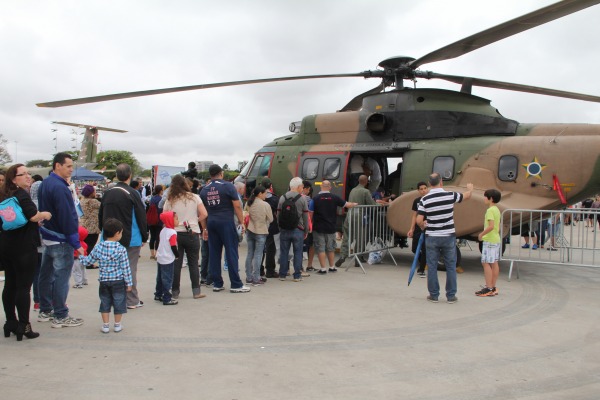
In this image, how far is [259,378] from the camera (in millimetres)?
3867

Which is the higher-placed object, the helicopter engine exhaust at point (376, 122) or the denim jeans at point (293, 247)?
the helicopter engine exhaust at point (376, 122)

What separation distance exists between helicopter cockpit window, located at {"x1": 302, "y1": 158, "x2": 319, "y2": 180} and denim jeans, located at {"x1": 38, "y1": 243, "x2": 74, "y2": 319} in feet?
22.9

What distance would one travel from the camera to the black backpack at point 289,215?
26.1 ft

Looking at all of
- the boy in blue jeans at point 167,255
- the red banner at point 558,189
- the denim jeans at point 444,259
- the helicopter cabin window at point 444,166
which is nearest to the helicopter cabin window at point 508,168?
the red banner at point 558,189

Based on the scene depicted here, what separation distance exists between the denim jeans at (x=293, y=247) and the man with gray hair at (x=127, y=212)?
2.69 meters

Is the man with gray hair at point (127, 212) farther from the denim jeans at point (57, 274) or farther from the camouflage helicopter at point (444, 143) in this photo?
the camouflage helicopter at point (444, 143)

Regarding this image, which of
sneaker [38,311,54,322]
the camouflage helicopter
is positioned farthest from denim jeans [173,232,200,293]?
the camouflage helicopter

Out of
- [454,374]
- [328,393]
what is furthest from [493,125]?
[328,393]

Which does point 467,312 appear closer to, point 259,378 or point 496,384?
point 496,384

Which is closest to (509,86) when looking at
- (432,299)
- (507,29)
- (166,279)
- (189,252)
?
(507,29)

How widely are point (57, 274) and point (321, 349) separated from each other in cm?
309

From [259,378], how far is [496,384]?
1.95m

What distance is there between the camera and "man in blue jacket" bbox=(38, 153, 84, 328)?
5.13m

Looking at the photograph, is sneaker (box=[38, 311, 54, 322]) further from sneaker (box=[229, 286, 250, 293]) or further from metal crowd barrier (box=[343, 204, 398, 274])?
metal crowd barrier (box=[343, 204, 398, 274])
